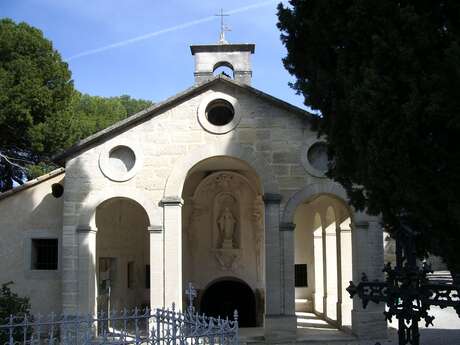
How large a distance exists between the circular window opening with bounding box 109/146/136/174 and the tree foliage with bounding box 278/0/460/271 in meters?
8.41

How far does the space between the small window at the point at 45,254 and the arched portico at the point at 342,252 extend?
6865mm

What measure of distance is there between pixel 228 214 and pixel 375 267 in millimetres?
5906

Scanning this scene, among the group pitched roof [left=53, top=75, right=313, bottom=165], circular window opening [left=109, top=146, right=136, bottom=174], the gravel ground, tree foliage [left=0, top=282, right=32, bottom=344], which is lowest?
the gravel ground

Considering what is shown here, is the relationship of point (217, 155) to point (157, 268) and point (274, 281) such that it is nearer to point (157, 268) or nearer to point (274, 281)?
point (157, 268)

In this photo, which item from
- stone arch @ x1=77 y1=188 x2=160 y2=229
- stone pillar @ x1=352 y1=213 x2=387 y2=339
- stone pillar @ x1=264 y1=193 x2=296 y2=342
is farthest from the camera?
stone arch @ x1=77 y1=188 x2=160 y2=229

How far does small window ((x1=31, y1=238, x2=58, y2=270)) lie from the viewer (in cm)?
1675

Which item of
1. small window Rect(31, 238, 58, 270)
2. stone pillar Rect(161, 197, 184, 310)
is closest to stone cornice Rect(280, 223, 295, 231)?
stone pillar Rect(161, 197, 184, 310)

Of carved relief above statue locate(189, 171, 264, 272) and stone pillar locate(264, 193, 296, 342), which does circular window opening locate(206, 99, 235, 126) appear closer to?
stone pillar locate(264, 193, 296, 342)

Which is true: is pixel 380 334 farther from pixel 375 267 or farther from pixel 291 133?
pixel 291 133

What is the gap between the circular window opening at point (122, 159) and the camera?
614 inches

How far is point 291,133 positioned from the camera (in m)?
15.4

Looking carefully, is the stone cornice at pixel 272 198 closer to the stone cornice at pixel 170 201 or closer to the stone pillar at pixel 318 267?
the stone cornice at pixel 170 201

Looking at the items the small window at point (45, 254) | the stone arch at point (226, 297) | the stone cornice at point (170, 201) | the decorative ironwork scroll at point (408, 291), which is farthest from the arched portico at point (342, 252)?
the decorative ironwork scroll at point (408, 291)

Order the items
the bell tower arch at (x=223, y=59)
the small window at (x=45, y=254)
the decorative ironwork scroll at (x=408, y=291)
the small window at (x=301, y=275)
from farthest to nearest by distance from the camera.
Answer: the small window at (x=301, y=275)
the bell tower arch at (x=223, y=59)
the small window at (x=45, y=254)
the decorative ironwork scroll at (x=408, y=291)
